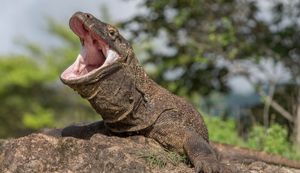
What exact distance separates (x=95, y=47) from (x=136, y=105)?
2.03 feet

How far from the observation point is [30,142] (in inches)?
240

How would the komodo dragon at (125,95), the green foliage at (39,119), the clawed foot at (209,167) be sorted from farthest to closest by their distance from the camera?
1. the green foliage at (39,119)
2. the komodo dragon at (125,95)
3. the clawed foot at (209,167)

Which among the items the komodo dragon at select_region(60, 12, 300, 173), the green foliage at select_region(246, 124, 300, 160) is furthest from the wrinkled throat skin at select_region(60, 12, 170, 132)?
the green foliage at select_region(246, 124, 300, 160)

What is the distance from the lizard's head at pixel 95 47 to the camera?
650 cm

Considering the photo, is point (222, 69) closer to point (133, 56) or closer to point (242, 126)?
point (242, 126)

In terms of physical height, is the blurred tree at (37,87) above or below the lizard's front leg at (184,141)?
below

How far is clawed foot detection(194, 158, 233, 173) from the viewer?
6.16m

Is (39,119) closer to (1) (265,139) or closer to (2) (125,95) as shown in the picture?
(1) (265,139)

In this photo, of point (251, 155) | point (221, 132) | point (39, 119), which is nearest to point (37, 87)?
point (39, 119)

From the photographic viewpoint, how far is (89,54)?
6707 mm

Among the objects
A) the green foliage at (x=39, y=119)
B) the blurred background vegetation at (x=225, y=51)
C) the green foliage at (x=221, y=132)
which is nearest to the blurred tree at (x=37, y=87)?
the green foliage at (x=39, y=119)

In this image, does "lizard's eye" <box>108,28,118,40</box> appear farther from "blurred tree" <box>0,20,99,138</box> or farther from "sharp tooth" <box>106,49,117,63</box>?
"blurred tree" <box>0,20,99,138</box>

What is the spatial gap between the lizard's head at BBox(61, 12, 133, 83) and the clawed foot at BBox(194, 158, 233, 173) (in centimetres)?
112

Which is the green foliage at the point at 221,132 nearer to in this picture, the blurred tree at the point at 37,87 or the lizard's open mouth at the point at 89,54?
the lizard's open mouth at the point at 89,54
